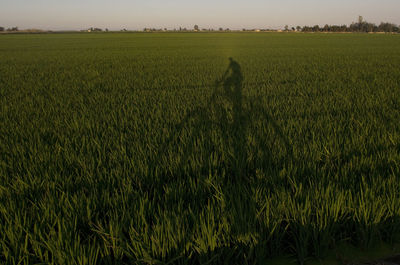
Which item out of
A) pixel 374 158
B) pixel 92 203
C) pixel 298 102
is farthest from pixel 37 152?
pixel 298 102

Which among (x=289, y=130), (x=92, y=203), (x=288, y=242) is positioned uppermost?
(x=289, y=130)

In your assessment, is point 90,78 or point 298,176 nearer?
point 298,176

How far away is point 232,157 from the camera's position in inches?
102

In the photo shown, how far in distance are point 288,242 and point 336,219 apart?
13.2 inches

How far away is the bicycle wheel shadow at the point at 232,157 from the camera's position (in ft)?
5.45

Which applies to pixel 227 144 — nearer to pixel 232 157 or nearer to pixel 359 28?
pixel 232 157

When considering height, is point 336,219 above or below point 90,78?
below

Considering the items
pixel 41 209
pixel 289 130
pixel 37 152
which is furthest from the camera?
pixel 289 130

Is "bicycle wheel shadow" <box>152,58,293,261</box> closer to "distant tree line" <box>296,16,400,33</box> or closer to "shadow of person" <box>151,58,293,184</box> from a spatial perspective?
"shadow of person" <box>151,58,293,184</box>

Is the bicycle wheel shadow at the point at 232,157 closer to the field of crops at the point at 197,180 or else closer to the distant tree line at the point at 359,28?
the field of crops at the point at 197,180

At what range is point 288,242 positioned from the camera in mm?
1644

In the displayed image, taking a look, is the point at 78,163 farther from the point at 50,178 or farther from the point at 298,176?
the point at 298,176

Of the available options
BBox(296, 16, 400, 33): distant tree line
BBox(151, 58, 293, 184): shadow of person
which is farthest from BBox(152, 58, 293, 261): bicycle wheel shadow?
BBox(296, 16, 400, 33): distant tree line

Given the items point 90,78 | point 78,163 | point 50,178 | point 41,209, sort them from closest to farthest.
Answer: point 41,209 < point 50,178 < point 78,163 < point 90,78
